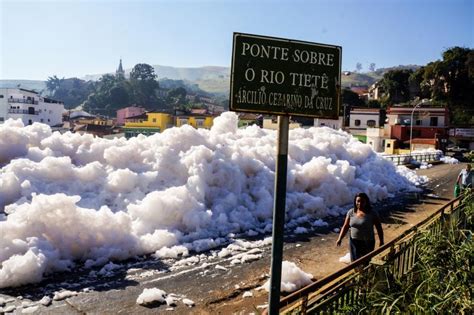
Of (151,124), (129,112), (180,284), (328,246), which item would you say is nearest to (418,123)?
(151,124)

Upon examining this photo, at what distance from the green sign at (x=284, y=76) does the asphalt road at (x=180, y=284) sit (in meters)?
3.64

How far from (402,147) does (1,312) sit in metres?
47.9

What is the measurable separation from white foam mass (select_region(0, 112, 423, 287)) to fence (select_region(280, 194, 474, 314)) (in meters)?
4.97

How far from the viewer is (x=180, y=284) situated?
774cm

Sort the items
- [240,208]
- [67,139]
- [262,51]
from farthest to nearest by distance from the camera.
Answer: [67,139] < [240,208] < [262,51]

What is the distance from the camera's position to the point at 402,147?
48.3 m

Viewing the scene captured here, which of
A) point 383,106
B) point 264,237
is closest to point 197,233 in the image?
point 264,237

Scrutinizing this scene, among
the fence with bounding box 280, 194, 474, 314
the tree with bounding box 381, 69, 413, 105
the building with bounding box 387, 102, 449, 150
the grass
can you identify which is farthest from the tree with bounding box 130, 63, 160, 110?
the grass

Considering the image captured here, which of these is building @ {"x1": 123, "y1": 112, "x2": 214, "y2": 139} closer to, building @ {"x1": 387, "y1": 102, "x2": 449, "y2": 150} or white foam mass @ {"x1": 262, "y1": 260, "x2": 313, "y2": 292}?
building @ {"x1": 387, "y1": 102, "x2": 449, "y2": 150}

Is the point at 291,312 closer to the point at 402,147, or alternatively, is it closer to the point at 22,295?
the point at 22,295

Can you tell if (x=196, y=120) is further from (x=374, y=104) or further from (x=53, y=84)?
(x=53, y=84)

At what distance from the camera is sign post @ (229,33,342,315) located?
3.23 m

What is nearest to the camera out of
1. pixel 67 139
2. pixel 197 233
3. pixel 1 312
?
pixel 1 312

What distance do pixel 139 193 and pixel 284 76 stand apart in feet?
28.4
